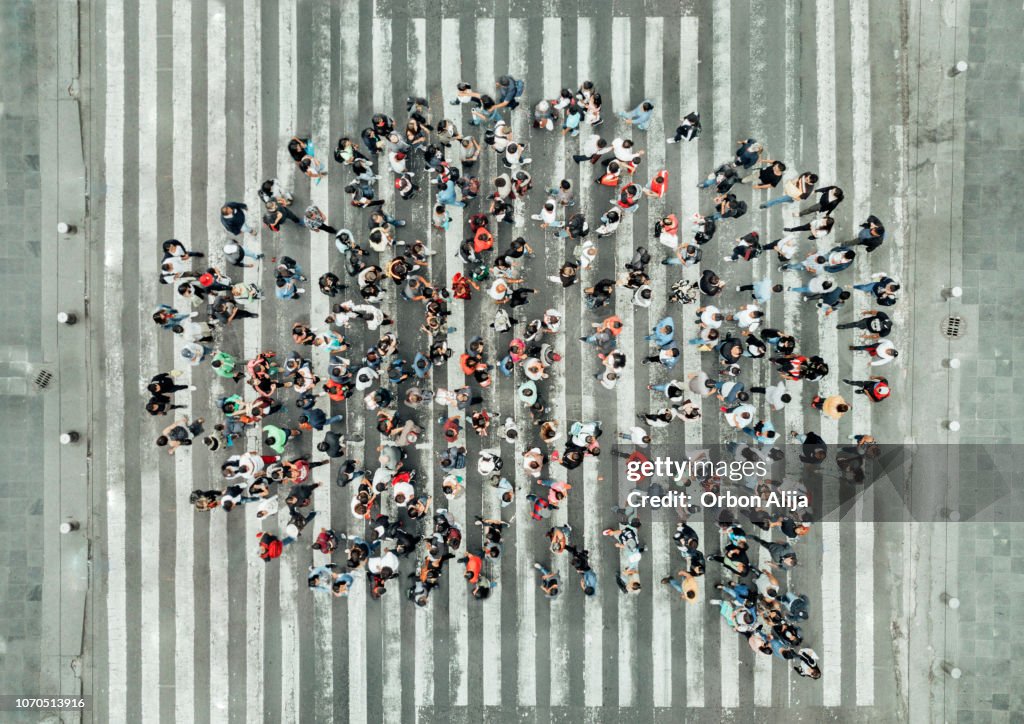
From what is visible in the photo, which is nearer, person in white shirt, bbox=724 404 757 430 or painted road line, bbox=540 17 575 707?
person in white shirt, bbox=724 404 757 430

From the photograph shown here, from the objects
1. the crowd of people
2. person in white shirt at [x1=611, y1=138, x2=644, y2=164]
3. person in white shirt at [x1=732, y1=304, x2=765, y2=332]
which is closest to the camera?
person in white shirt at [x1=732, y1=304, x2=765, y2=332]

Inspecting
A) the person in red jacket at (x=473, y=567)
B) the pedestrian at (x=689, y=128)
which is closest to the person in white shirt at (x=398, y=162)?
the pedestrian at (x=689, y=128)

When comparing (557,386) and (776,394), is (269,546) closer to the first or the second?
(557,386)

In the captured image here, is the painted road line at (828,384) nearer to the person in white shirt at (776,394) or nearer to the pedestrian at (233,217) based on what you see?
the person in white shirt at (776,394)

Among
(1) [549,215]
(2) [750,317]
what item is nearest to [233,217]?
(1) [549,215]

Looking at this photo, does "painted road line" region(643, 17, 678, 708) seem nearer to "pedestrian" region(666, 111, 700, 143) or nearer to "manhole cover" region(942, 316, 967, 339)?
"pedestrian" region(666, 111, 700, 143)

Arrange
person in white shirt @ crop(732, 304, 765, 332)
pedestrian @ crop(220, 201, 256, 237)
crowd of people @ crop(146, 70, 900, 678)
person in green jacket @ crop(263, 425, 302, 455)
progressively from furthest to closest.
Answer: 1. person in green jacket @ crop(263, 425, 302, 455)
2. crowd of people @ crop(146, 70, 900, 678)
3. pedestrian @ crop(220, 201, 256, 237)
4. person in white shirt @ crop(732, 304, 765, 332)

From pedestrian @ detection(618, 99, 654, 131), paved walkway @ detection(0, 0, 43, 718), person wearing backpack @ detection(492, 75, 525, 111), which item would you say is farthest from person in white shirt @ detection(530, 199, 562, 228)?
paved walkway @ detection(0, 0, 43, 718)
